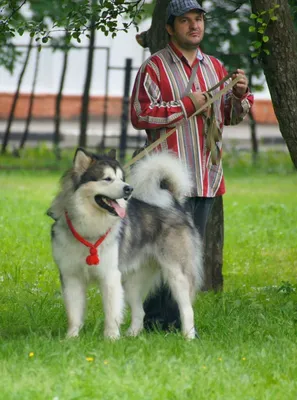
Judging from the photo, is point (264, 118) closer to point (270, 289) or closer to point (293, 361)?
point (270, 289)

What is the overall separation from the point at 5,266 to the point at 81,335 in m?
3.97

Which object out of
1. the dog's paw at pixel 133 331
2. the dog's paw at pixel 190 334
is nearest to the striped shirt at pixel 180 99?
the dog's paw at pixel 190 334

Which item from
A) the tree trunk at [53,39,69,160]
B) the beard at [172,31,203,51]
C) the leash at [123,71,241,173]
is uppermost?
the tree trunk at [53,39,69,160]

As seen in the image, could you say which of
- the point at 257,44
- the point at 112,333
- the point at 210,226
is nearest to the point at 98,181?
the point at 112,333

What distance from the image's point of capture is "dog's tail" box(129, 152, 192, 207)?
21.9ft

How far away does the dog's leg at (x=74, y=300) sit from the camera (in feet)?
21.8

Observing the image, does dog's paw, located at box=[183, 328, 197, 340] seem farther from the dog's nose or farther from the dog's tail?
the dog's nose

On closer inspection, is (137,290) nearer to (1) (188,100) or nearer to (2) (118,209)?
(2) (118,209)

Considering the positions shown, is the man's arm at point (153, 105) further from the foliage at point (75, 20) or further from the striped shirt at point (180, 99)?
the foliage at point (75, 20)

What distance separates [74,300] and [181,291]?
756mm

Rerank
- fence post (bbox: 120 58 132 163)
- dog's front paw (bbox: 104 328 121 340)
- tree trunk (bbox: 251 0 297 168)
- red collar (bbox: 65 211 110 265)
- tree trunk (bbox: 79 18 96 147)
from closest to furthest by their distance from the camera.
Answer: red collar (bbox: 65 211 110 265) < dog's front paw (bbox: 104 328 121 340) < tree trunk (bbox: 251 0 297 168) < fence post (bbox: 120 58 132 163) < tree trunk (bbox: 79 18 96 147)

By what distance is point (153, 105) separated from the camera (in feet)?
21.9

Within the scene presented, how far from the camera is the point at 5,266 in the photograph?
1038cm

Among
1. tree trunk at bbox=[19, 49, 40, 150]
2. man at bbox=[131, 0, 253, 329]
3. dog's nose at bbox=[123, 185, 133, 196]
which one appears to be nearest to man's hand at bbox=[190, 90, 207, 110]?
man at bbox=[131, 0, 253, 329]
